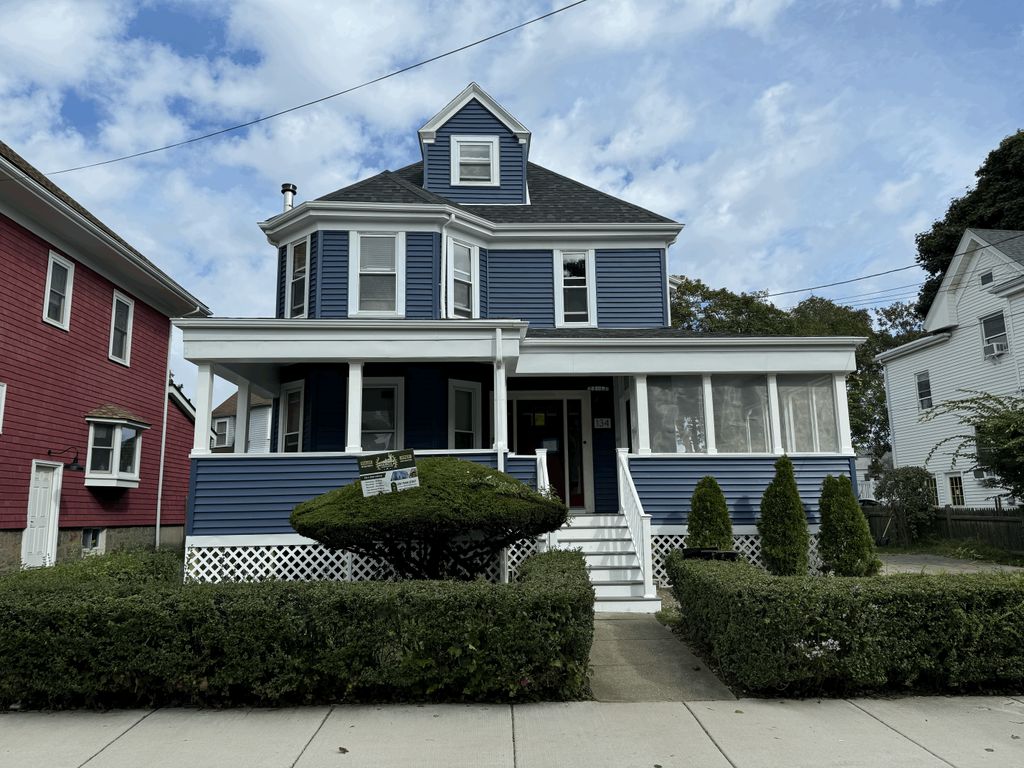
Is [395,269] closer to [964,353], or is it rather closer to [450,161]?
[450,161]

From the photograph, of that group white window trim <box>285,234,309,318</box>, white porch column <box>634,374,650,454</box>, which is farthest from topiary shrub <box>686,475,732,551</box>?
white window trim <box>285,234,309,318</box>

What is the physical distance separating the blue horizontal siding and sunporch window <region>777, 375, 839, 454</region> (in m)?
0.50

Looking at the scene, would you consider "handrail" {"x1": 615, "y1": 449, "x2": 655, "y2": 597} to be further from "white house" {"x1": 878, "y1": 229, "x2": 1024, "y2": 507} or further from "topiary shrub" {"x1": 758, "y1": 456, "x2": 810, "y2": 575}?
"white house" {"x1": 878, "y1": 229, "x2": 1024, "y2": 507}

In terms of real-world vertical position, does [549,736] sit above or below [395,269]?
below

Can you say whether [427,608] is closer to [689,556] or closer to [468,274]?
[689,556]

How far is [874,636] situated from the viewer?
571 cm

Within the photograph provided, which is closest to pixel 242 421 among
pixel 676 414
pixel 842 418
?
pixel 676 414

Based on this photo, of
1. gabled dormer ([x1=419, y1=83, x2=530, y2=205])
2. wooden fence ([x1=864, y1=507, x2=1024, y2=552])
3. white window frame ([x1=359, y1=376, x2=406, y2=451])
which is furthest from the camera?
wooden fence ([x1=864, y1=507, x2=1024, y2=552])

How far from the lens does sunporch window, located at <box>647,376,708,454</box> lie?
12.4 metres

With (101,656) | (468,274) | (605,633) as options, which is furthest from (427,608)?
(468,274)

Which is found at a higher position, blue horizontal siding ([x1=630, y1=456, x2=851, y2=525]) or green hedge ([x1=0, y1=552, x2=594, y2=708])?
blue horizontal siding ([x1=630, y1=456, x2=851, y2=525])

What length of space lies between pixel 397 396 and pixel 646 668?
739 cm

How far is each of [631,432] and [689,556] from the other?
373 centimetres

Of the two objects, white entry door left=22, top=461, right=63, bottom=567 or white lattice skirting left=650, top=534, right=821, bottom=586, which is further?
white entry door left=22, top=461, right=63, bottom=567
